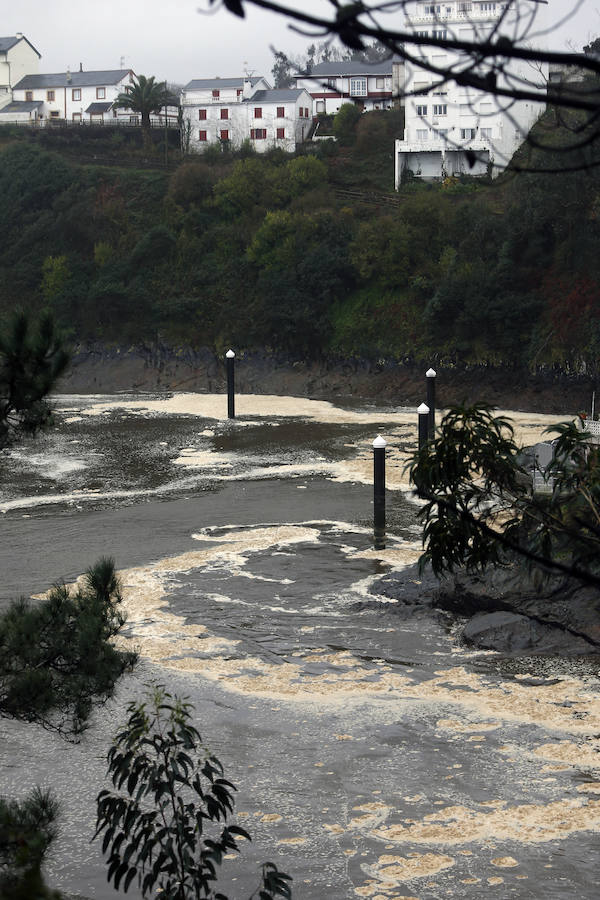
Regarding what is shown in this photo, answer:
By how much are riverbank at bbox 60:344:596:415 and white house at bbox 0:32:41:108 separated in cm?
3806

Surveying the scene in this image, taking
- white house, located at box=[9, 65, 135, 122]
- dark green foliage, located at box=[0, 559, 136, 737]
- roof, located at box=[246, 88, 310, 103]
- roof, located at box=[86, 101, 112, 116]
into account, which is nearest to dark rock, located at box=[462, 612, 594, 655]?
dark green foliage, located at box=[0, 559, 136, 737]

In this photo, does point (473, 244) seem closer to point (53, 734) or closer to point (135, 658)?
point (53, 734)

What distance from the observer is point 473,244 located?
4362 centimetres

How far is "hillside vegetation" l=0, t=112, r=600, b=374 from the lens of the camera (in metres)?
41.3

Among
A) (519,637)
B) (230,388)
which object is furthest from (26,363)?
(230,388)

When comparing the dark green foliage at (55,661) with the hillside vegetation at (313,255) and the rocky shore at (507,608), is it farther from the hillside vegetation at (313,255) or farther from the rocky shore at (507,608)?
the hillside vegetation at (313,255)

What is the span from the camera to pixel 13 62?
262ft

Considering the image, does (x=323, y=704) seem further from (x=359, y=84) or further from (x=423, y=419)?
(x=359, y=84)

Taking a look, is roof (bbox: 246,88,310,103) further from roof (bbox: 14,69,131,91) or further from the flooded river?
the flooded river

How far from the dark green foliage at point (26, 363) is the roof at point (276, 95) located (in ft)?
203

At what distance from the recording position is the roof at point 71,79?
77938 mm

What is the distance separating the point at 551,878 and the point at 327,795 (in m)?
2.61

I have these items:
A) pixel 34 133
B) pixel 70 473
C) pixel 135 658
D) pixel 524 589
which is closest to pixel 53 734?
pixel 135 658

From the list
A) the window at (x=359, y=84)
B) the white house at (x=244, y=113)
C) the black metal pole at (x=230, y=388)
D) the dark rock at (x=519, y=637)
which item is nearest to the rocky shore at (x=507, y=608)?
the dark rock at (x=519, y=637)
